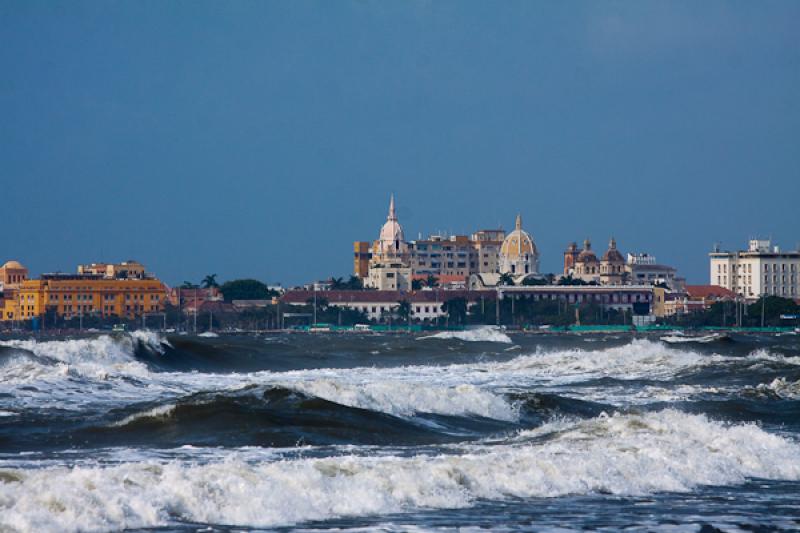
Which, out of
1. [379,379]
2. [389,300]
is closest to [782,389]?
[379,379]

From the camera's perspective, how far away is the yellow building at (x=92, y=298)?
18812cm

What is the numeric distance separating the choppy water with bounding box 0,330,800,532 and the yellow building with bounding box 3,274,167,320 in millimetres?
146670

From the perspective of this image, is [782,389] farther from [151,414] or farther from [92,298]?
[92,298]

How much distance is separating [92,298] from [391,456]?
560ft

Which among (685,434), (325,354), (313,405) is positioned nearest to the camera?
(685,434)

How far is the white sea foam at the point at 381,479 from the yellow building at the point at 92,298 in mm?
167692

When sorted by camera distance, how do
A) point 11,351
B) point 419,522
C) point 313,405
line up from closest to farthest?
point 419,522 < point 313,405 < point 11,351

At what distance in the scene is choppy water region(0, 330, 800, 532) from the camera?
17109 millimetres

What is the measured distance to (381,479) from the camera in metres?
18.9

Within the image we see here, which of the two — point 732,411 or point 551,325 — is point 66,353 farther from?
point 551,325

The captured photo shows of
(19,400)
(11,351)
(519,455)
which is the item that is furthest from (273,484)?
(11,351)

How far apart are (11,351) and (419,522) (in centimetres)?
4135

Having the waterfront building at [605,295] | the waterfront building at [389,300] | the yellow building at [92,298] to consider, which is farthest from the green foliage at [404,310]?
the yellow building at [92,298]

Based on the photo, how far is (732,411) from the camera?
33.0 m
